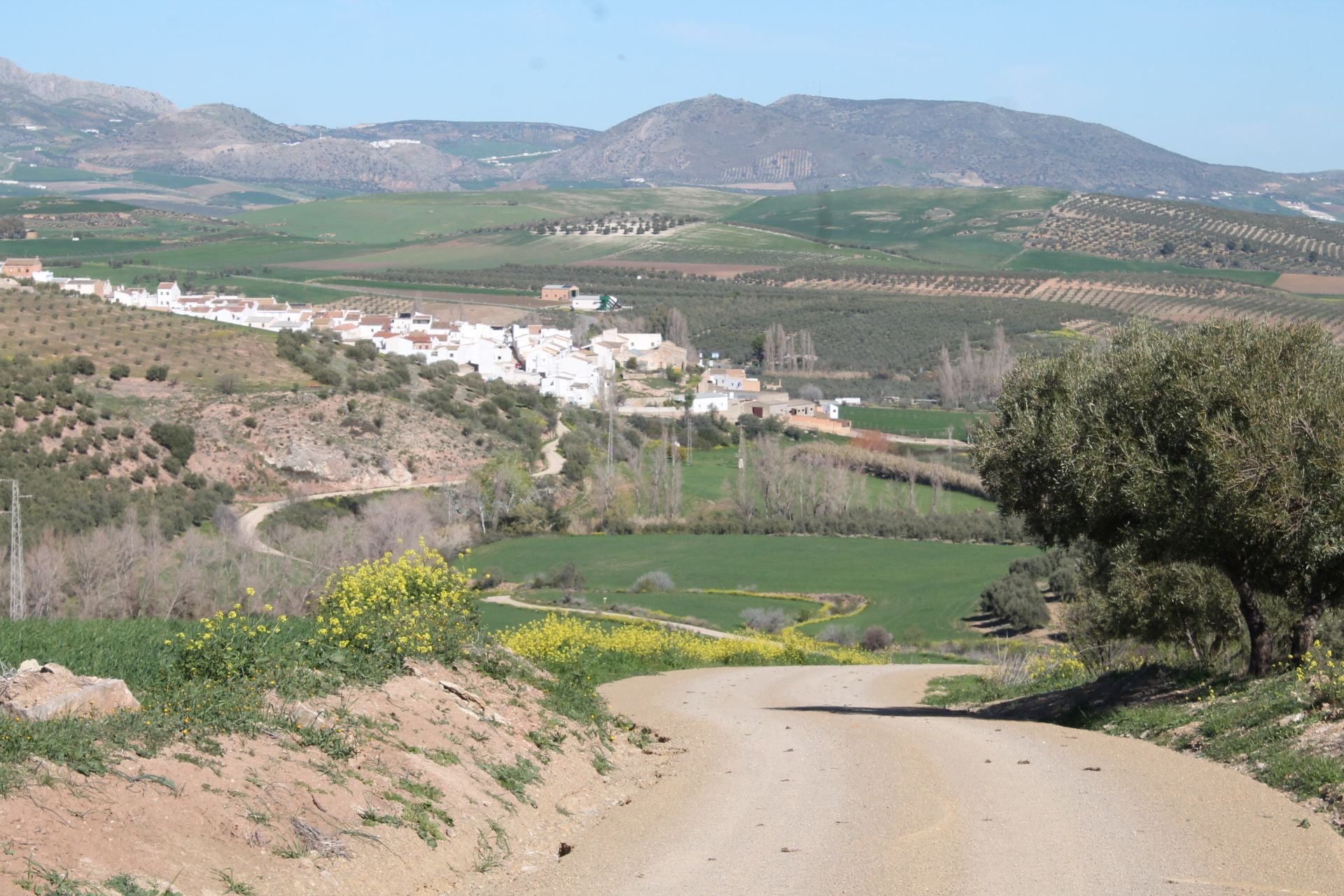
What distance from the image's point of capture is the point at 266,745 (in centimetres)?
878

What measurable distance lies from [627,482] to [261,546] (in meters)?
24.0

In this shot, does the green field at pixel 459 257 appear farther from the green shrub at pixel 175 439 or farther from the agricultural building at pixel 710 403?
the green shrub at pixel 175 439

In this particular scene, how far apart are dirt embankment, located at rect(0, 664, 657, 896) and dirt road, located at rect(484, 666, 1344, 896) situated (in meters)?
0.46

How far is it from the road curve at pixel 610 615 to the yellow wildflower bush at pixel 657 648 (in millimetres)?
5104

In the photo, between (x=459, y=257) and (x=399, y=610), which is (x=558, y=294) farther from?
(x=399, y=610)

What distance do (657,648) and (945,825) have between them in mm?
16602

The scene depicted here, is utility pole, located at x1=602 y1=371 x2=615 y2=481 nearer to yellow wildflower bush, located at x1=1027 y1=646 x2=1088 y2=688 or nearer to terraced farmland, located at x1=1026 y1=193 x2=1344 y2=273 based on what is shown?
yellow wildflower bush, located at x1=1027 y1=646 x2=1088 y2=688

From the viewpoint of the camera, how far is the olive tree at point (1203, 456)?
13086mm

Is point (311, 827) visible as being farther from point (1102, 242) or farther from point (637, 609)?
point (1102, 242)

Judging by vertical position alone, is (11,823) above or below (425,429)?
above

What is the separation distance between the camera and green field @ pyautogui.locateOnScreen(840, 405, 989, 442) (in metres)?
88.2

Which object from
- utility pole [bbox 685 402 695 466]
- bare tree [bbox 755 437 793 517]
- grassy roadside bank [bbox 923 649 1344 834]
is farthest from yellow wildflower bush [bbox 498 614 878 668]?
utility pole [bbox 685 402 695 466]

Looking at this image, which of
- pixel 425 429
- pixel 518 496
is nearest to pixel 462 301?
pixel 425 429

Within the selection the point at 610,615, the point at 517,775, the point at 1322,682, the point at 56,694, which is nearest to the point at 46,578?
the point at 610,615
